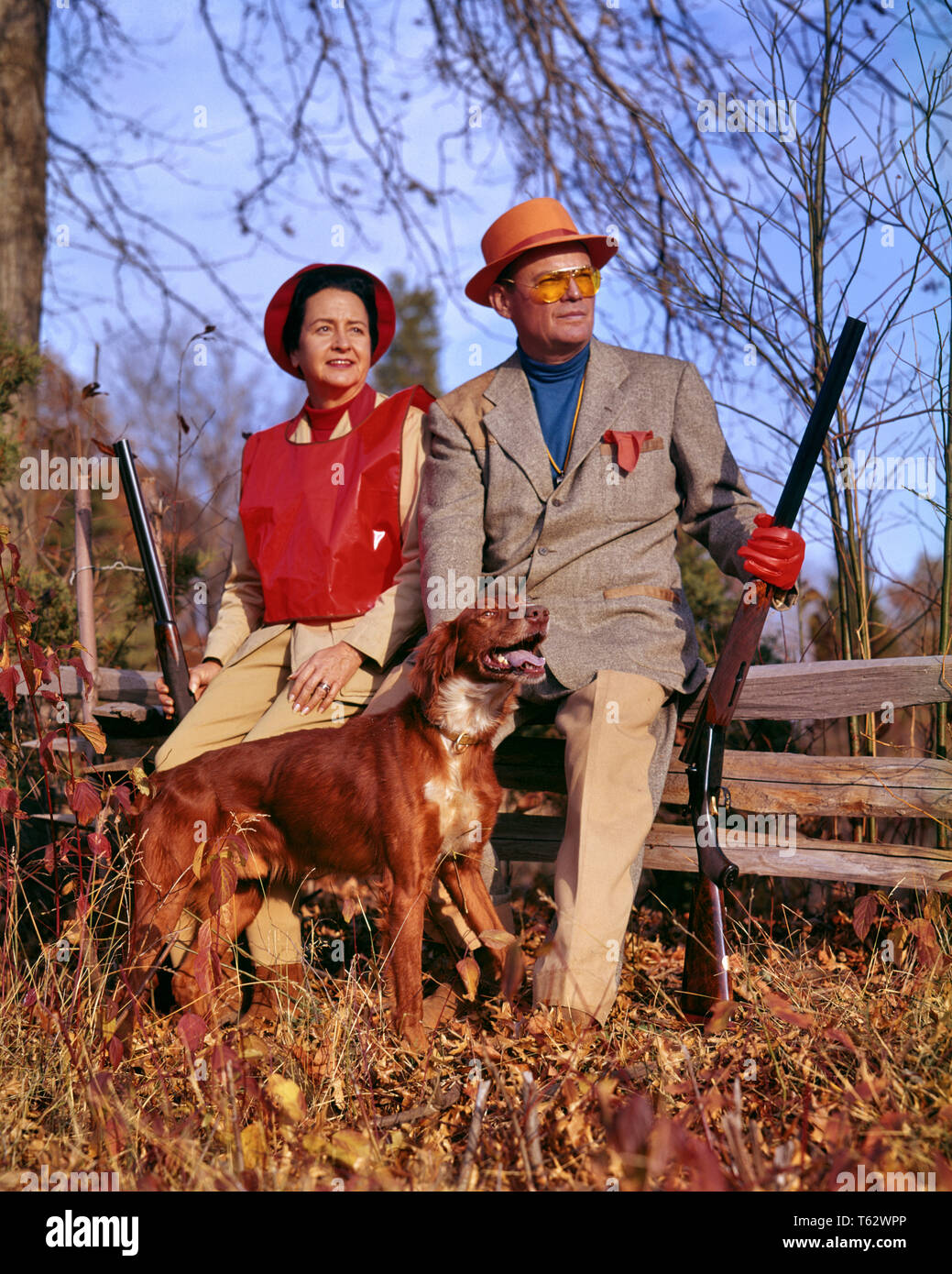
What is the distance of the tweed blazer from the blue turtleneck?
0.05 metres

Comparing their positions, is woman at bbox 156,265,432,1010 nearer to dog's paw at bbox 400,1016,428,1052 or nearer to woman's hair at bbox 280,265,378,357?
woman's hair at bbox 280,265,378,357

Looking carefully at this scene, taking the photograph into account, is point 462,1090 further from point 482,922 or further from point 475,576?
point 475,576

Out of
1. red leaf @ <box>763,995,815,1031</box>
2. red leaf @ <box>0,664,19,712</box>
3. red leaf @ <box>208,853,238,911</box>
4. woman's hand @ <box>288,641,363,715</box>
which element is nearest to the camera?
red leaf @ <box>763,995,815,1031</box>

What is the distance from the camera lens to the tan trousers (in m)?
4.01

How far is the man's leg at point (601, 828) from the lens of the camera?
3.22 m

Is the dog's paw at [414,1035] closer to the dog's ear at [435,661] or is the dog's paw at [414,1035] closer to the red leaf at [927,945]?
the dog's ear at [435,661]

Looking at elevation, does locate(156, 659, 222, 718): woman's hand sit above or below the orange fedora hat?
below

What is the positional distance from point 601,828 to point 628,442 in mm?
1440

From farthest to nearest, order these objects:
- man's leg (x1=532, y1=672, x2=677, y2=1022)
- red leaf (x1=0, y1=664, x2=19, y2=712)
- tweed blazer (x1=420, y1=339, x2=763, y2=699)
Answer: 1. tweed blazer (x1=420, y1=339, x2=763, y2=699)
2. man's leg (x1=532, y1=672, x2=677, y2=1022)
3. red leaf (x1=0, y1=664, x2=19, y2=712)

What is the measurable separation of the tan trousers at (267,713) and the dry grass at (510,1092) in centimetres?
61

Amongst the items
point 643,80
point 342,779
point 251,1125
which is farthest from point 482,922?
point 643,80

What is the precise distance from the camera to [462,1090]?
2.91 m

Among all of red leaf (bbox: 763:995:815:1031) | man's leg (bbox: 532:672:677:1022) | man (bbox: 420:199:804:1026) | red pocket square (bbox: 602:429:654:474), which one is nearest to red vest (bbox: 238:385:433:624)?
man (bbox: 420:199:804:1026)
